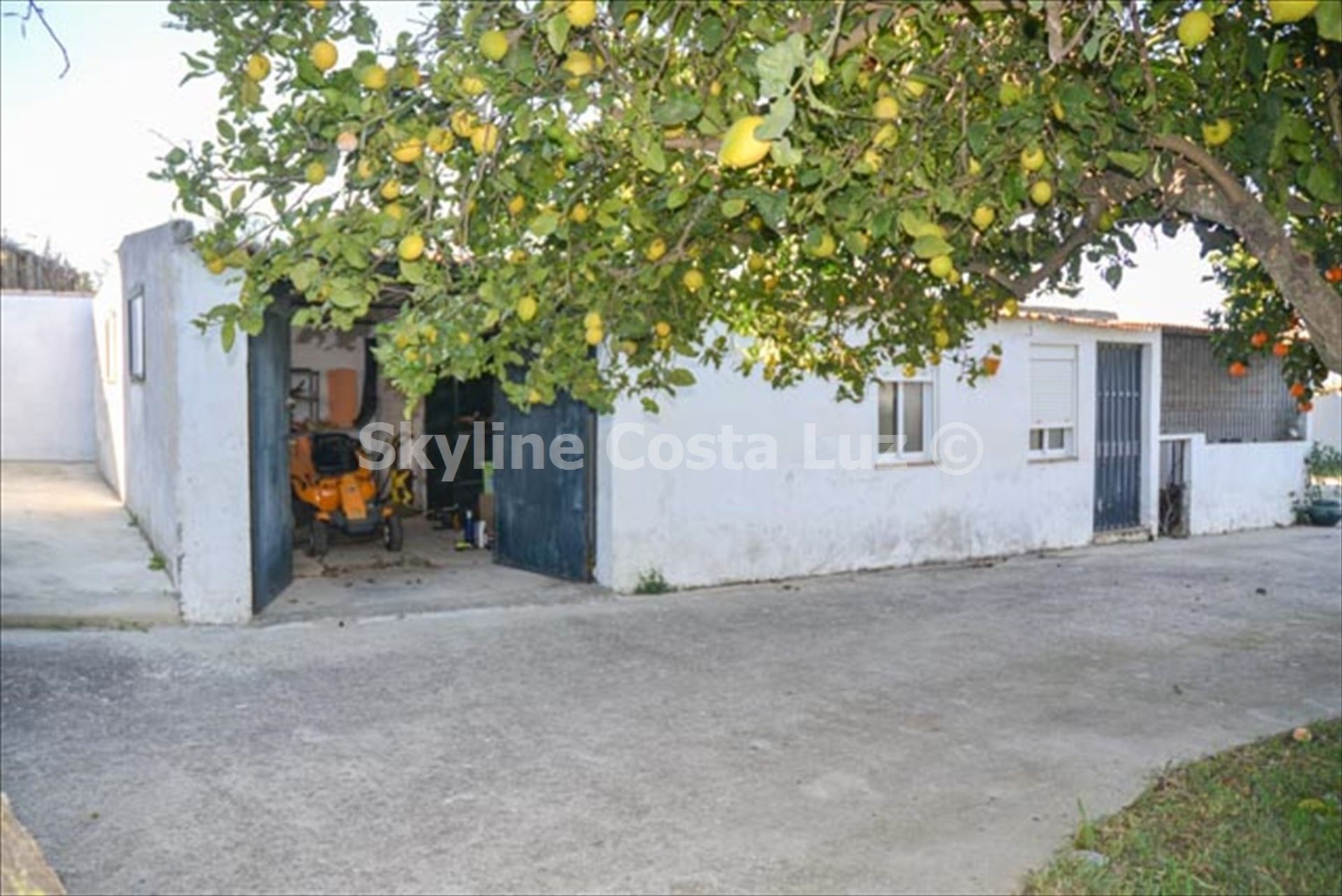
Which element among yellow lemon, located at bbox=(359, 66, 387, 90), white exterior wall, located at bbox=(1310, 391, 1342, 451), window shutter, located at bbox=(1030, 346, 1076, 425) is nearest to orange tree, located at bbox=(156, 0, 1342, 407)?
yellow lemon, located at bbox=(359, 66, 387, 90)

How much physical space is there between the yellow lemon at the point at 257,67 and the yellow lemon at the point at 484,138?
0.52 m

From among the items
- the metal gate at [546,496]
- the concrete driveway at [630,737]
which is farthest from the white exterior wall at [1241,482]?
the metal gate at [546,496]

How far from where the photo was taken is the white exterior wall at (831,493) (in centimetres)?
994

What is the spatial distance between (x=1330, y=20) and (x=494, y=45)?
1.54 m

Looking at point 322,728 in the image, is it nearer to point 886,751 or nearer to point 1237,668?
point 886,751

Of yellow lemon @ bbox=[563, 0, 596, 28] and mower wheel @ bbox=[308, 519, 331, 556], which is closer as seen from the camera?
Answer: yellow lemon @ bbox=[563, 0, 596, 28]

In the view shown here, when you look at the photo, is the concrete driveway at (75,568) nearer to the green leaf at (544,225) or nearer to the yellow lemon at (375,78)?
the green leaf at (544,225)

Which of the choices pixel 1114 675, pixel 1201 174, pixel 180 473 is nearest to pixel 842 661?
pixel 1114 675

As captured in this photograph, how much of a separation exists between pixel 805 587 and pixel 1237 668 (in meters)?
4.02

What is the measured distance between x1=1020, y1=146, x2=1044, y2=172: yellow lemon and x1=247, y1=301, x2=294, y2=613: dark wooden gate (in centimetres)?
665

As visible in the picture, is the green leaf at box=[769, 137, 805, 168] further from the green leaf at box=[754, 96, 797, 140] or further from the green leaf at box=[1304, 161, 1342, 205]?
the green leaf at box=[1304, 161, 1342, 205]

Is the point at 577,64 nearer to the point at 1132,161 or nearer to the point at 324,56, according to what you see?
the point at 324,56

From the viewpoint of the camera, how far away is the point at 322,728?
18.6 feet

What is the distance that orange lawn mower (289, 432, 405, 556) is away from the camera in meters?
10.8
